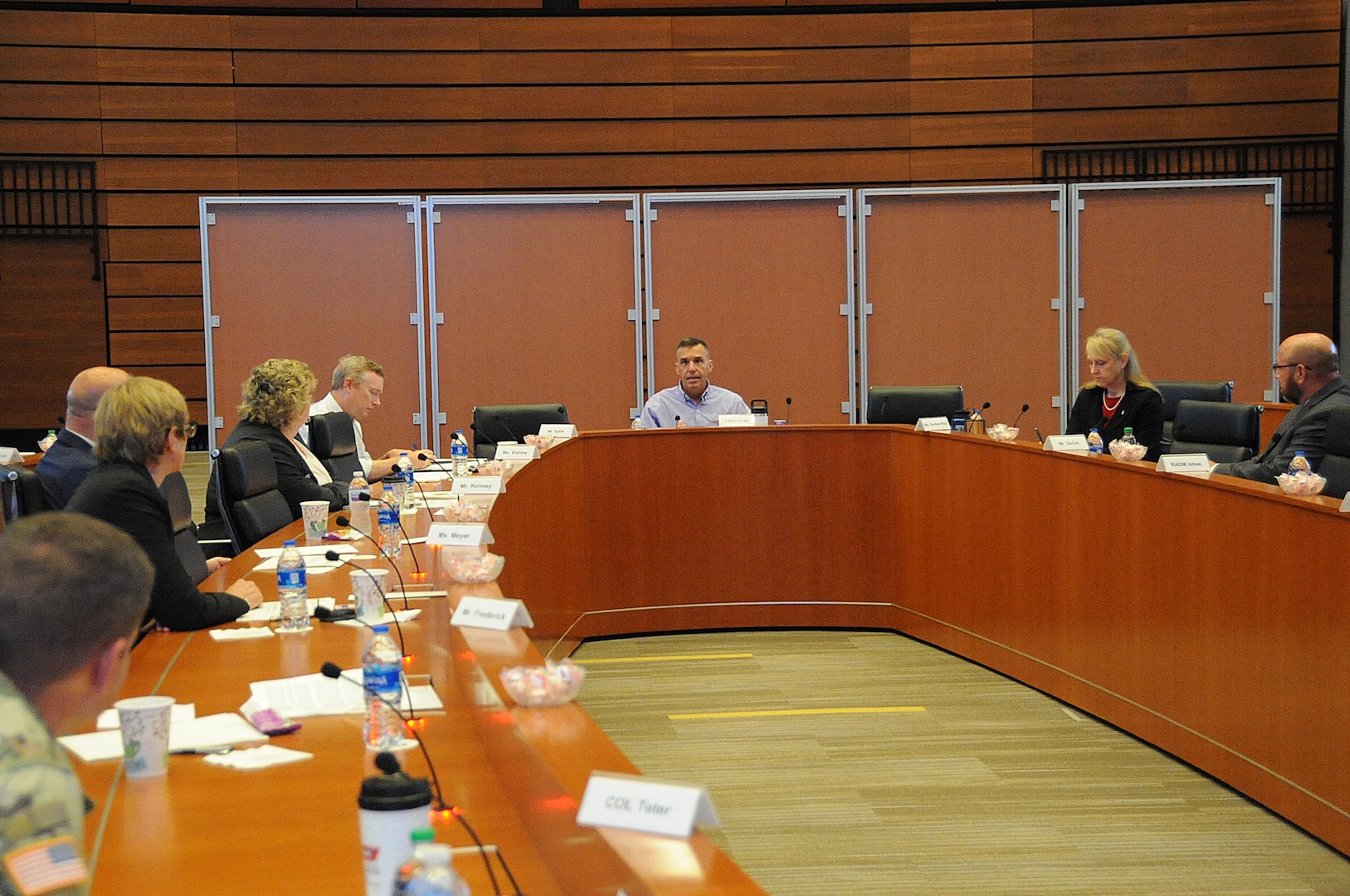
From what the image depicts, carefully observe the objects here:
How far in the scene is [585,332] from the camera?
24.3ft

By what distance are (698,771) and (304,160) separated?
6.19 metres

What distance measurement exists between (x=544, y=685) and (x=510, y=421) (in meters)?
4.59

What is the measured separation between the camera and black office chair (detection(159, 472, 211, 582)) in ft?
11.3

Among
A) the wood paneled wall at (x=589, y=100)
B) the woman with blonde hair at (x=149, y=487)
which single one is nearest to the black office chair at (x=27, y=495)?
the woman with blonde hair at (x=149, y=487)

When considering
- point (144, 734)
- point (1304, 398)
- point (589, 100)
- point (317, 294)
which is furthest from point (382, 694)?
point (589, 100)

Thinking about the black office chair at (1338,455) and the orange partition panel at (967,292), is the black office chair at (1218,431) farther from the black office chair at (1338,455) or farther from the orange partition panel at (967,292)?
the orange partition panel at (967,292)

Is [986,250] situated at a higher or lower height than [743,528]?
higher

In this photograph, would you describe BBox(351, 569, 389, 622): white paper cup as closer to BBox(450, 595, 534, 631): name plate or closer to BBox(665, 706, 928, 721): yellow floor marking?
BBox(450, 595, 534, 631): name plate

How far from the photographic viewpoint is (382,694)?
1991 mm

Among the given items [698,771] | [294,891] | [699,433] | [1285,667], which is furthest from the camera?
[699,433]

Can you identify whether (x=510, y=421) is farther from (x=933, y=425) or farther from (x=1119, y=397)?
(x=1119, y=397)

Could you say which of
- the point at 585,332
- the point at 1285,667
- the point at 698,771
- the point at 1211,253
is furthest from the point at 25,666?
the point at 1211,253

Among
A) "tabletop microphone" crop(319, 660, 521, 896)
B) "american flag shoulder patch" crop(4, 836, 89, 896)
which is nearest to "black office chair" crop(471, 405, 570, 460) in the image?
"tabletop microphone" crop(319, 660, 521, 896)

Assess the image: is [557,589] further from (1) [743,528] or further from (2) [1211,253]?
(2) [1211,253]
